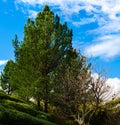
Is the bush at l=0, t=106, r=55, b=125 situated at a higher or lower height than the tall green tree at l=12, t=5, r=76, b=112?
lower

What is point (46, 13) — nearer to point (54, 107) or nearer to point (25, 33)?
point (25, 33)

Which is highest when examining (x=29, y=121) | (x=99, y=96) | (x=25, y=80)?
(x=25, y=80)

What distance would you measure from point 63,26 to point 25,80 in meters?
7.87

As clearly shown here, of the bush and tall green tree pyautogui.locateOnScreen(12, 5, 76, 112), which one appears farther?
tall green tree pyautogui.locateOnScreen(12, 5, 76, 112)

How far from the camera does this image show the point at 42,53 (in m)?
40.1

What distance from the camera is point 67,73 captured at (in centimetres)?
3972

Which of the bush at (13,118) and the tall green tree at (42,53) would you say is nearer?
the bush at (13,118)

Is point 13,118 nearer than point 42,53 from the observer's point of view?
Yes

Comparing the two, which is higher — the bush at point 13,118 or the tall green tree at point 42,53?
the tall green tree at point 42,53

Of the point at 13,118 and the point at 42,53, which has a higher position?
the point at 42,53

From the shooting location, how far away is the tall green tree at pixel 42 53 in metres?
40.2

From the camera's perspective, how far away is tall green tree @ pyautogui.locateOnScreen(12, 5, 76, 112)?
40.2 m

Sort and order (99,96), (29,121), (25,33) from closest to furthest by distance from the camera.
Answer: (29,121), (99,96), (25,33)

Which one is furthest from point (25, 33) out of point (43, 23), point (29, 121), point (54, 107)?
point (29, 121)
